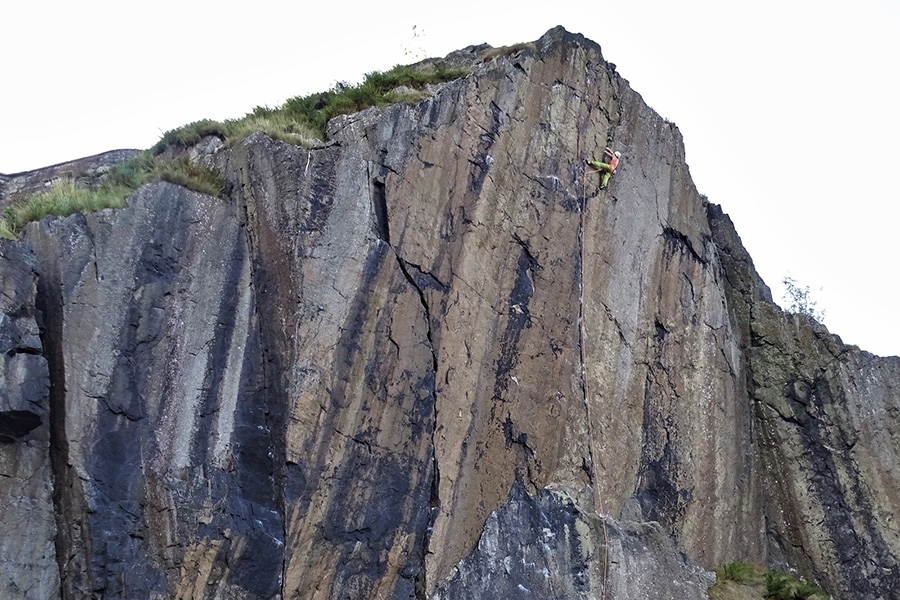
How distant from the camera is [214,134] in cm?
1484

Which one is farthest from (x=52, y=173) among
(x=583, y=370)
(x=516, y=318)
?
(x=583, y=370)

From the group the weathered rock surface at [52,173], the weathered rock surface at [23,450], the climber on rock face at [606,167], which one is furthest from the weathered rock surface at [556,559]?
the weathered rock surface at [52,173]

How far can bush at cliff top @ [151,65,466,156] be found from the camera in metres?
14.1

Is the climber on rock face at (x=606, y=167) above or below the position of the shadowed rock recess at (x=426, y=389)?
above

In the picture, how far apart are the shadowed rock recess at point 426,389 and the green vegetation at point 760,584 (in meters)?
0.51

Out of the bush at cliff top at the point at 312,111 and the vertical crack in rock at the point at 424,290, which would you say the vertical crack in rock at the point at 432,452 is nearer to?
the vertical crack in rock at the point at 424,290

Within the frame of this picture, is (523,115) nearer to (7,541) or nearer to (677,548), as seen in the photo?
(677,548)

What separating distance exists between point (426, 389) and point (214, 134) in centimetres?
575

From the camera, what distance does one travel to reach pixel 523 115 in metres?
14.7

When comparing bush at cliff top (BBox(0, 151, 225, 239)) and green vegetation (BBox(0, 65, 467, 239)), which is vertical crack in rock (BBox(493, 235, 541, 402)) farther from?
bush at cliff top (BBox(0, 151, 225, 239))

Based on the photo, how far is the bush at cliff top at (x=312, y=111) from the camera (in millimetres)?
14118

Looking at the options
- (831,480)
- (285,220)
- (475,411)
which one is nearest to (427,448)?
(475,411)

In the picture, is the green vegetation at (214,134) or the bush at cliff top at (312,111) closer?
the green vegetation at (214,134)

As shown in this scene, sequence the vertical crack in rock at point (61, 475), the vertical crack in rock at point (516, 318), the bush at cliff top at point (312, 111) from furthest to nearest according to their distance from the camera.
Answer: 1. the bush at cliff top at point (312, 111)
2. the vertical crack in rock at point (516, 318)
3. the vertical crack in rock at point (61, 475)
